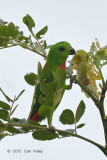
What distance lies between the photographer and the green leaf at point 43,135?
0.78m

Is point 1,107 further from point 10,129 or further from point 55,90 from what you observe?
point 55,90

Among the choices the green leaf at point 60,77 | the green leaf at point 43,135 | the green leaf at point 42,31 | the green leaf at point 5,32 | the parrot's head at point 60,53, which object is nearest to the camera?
the green leaf at point 60,77

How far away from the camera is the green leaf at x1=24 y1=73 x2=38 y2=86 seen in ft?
2.47

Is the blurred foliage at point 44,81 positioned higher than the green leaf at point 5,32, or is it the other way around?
the green leaf at point 5,32

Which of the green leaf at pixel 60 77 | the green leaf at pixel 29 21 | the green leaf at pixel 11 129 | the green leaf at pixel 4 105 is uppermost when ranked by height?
the green leaf at pixel 29 21

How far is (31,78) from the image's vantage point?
0.76 metres

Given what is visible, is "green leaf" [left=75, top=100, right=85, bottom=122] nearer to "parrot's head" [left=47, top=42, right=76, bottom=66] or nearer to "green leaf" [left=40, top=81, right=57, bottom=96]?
"green leaf" [left=40, top=81, right=57, bottom=96]

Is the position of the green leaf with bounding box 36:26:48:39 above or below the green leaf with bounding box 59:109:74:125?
above

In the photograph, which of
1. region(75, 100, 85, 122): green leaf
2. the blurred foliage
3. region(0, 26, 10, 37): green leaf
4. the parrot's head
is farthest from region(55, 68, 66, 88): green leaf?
the parrot's head

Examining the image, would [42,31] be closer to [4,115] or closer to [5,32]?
[5,32]

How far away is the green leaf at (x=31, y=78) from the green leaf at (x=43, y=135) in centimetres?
15

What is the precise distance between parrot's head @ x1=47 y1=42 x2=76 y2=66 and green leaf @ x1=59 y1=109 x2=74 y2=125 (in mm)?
888

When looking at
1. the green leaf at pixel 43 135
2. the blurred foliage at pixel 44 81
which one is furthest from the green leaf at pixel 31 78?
the green leaf at pixel 43 135

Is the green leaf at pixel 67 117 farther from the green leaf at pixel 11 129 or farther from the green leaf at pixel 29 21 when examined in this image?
the green leaf at pixel 29 21
